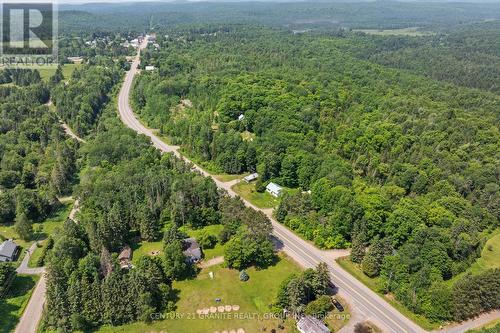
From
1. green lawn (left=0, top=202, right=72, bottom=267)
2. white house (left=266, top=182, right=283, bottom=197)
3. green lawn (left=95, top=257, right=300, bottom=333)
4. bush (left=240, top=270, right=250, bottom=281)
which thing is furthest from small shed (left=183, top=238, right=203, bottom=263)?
green lawn (left=0, top=202, right=72, bottom=267)

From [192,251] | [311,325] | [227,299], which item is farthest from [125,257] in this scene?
[311,325]

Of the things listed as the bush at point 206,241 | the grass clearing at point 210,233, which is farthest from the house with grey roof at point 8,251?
the bush at point 206,241

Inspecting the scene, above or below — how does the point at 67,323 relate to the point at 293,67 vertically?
below

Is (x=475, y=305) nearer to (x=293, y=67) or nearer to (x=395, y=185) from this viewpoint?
(x=395, y=185)

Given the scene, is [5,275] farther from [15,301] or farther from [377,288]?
[377,288]

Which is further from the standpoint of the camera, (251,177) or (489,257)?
(251,177)

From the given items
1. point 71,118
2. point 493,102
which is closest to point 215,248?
point 71,118
